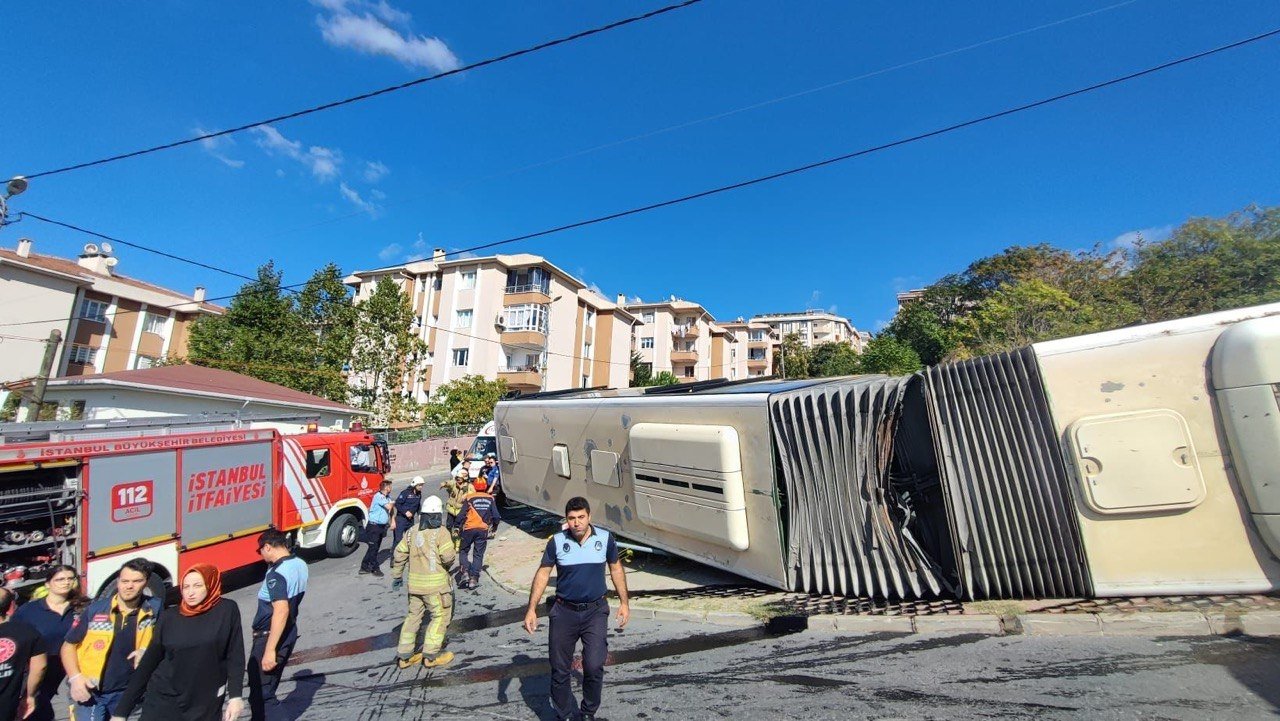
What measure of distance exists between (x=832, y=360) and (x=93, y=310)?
60860 mm

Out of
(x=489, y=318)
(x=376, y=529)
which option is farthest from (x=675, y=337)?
(x=376, y=529)

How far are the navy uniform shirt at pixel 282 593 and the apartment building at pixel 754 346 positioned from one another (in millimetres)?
66595

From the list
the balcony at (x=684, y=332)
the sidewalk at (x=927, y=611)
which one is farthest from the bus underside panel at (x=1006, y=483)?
the balcony at (x=684, y=332)

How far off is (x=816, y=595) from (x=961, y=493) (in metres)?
1.92

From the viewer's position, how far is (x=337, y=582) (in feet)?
26.4

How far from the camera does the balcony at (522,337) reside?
112ft

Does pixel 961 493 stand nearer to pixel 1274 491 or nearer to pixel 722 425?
pixel 1274 491

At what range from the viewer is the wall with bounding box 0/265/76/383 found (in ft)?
84.8

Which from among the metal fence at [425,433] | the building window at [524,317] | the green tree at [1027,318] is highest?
the building window at [524,317]

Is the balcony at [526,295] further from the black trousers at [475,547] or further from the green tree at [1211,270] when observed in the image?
the green tree at [1211,270]

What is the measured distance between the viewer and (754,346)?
245 ft

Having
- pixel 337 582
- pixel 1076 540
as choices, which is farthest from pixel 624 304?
pixel 1076 540

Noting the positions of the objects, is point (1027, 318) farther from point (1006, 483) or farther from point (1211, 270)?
point (1006, 483)

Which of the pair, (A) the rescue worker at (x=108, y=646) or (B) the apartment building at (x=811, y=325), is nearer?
(A) the rescue worker at (x=108, y=646)
